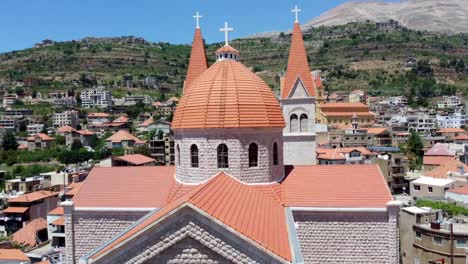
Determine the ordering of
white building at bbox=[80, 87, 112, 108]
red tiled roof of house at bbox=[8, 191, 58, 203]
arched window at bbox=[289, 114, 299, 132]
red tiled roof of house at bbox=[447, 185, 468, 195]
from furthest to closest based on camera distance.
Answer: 1. white building at bbox=[80, 87, 112, 108]
2. red tiled roof of house at bbox=[8, 191, 58, 203]
3. red tiled roof of house at bbox=[447, 185, 468, 195]
4. arched window at bbox=[289, 114, 299, 132]

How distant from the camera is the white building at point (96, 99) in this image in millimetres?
120062

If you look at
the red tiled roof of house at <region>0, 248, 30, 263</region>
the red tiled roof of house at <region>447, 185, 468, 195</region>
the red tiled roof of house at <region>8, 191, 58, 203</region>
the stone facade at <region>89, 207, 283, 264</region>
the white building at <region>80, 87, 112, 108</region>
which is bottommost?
the red tiled roof of house at <region>0, 248, 30, 263</region>

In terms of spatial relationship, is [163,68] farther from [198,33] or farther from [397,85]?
[198,33]

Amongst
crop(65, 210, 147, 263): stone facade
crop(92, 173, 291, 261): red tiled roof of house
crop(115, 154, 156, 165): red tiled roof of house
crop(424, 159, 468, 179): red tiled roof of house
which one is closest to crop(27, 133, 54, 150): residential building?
crop(115, 154, 156, 165): red tiled roof of house

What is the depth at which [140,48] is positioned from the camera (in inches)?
7067

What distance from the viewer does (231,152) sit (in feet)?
50.0

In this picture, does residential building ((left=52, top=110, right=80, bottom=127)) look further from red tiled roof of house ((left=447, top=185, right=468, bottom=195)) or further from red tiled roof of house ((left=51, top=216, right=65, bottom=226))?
red tiled roof of house ((left=447, top=185, right=468, bottom=195))

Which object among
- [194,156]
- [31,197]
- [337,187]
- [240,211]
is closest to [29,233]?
[31,197]

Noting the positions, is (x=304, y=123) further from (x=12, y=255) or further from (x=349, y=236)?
(x=12, y=255)

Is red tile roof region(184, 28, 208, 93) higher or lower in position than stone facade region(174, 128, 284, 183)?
higher

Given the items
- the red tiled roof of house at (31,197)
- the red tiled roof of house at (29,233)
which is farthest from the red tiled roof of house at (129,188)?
the red tiled roof of house at (31,197)

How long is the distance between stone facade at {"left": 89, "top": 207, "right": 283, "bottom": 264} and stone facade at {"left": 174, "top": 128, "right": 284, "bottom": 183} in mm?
5717

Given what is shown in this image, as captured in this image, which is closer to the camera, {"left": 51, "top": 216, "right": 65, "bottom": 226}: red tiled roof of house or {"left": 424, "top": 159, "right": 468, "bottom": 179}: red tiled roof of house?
{"left": 51, "top": 216, "right": 65, "bottom": 226}: red tiled roof of house

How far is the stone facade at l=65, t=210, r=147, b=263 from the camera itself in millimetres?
16342
